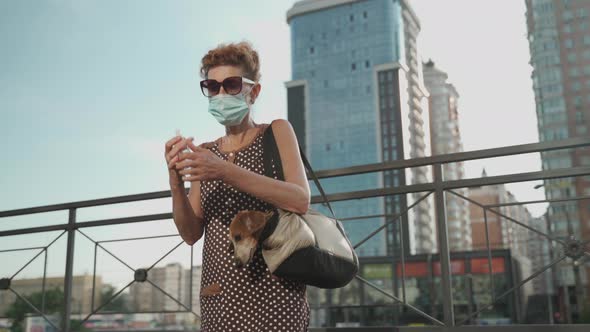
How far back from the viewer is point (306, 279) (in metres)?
1.33

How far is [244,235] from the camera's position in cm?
129

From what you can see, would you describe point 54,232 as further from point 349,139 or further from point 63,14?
point 349,139

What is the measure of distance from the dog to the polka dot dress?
0.09 meters

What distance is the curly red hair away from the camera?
159cm

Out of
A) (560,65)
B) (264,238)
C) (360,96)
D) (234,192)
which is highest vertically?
(360,96)

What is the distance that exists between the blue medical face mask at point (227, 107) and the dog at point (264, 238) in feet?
1.19

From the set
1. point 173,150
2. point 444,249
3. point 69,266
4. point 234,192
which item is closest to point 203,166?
point 173,150

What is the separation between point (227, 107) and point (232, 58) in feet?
0.47

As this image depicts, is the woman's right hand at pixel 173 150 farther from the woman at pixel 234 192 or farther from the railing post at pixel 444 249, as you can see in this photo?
the railing post at pixel 444 249

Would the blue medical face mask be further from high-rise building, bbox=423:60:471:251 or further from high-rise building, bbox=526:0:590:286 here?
high-rise building, bbox=423:60:471:251

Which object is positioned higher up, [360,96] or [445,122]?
[445,122]

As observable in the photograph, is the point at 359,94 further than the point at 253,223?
Yes

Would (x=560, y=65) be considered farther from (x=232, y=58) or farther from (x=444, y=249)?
(x=232, y=58)

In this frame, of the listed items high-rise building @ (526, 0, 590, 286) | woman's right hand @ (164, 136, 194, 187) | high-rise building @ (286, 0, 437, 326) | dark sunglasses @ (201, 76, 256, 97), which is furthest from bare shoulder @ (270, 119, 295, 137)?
high-rise building @ (286, 0, 437, 326)
